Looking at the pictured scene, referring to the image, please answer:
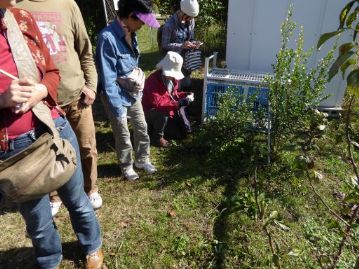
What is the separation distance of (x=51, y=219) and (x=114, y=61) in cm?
147

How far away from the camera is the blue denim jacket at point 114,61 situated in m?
3.03

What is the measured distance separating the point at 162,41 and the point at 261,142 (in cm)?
190

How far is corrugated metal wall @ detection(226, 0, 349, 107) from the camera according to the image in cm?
431

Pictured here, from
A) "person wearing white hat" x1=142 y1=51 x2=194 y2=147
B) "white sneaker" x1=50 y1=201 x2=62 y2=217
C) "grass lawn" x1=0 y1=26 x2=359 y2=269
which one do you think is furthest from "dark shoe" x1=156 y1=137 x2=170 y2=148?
"white sneaker" x1=50 y1=201 x2=62 y2=217

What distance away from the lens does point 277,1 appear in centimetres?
432

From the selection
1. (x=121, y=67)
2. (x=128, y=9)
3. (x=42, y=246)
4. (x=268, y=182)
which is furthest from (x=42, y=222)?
(x=268, y=182)

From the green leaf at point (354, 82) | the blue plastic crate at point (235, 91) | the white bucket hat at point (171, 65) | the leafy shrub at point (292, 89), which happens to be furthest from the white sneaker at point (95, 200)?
the green leaf at point (354, 82)

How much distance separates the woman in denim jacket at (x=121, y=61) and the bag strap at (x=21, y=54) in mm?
1216

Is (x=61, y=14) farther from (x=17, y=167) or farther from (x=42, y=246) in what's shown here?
(x=42, y=246)

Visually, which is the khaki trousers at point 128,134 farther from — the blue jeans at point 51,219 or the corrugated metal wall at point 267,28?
the corrugated metal wall at point 267,28

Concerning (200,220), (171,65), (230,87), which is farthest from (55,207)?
(230,87)

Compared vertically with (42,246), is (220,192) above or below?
below

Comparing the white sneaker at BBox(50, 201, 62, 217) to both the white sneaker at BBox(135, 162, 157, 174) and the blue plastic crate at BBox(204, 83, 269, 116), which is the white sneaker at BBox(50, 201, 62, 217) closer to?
the white sneaker at BBox(135, 162, 157, 174)

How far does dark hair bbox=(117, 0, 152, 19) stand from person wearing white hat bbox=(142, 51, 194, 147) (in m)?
1.11
